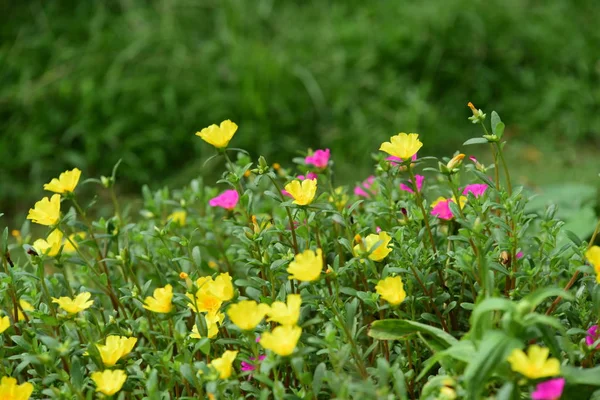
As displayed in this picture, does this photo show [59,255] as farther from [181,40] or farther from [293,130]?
[181,40]

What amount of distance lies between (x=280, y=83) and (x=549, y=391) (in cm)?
270

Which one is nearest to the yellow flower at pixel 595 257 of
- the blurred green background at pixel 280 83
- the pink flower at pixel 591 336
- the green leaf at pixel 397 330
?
the pink flower at pixel 591 336

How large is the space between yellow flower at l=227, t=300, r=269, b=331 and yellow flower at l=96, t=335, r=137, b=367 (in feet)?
0.86

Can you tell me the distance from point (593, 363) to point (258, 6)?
3345mm

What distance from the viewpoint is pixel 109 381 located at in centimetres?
126

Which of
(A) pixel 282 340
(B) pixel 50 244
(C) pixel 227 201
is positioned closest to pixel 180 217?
(C) pixel 227 201

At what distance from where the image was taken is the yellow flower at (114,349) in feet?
4.37

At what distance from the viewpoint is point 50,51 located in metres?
3.72

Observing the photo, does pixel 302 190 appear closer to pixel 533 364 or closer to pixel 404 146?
pixel 404 146

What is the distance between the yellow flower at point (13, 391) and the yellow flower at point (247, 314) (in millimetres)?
396

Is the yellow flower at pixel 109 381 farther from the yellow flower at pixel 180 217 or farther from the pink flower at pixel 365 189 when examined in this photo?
the pink flower at pixel 365 189

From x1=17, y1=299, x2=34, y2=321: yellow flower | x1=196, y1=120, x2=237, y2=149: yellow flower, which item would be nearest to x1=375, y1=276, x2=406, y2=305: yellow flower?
x1=196, y1=120, x2=237, y2=149: yellow flower

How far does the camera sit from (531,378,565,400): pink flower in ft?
3.39

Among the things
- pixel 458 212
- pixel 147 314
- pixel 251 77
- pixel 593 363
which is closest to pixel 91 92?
pixel 251 77
